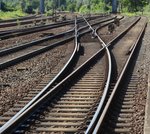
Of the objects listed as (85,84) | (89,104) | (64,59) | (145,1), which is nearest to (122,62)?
(64,59)

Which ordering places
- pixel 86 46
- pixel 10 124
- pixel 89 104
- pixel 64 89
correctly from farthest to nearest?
pixel 86 46, pixel 64 89, pixel 89 104, pixel 10 124

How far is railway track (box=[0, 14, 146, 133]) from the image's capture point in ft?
26.0

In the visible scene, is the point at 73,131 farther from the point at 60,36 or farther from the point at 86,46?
the point at 60,36

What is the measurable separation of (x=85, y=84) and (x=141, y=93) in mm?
1898

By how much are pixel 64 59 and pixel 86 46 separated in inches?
211

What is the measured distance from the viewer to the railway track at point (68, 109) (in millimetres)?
7922

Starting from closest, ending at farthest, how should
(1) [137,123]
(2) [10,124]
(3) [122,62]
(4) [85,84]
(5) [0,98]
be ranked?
(2) [10,124] → (1) [137,123] → (5) [0,98] → (4) [85,84] → (3) [122,62]

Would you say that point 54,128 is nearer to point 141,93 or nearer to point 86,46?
point 141,93

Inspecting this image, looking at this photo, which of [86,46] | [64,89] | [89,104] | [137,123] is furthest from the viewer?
[86,46]

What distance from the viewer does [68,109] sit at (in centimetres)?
940

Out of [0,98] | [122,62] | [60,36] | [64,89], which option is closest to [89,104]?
[64,89]

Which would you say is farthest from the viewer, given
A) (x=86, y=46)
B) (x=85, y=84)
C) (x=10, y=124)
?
(x=86, y=46)

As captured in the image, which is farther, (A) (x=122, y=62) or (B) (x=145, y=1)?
(B) (x=145, y=1)

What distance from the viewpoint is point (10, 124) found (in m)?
7.61
